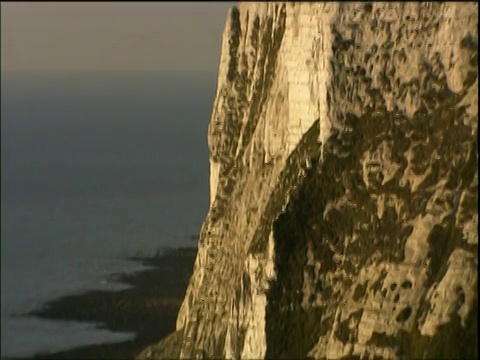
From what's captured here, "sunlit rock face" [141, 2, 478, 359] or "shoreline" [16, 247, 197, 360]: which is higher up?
"sunlit rock face" [141, 2, 478, 359]

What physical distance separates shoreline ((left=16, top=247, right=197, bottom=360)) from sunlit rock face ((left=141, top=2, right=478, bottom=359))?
Result: 15036 mm

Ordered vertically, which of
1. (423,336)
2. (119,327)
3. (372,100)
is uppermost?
(372,100)

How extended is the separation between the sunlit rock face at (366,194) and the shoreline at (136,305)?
1504 cm

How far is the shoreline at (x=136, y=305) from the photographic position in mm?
44406

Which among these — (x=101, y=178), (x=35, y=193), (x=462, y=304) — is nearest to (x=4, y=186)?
(x=35, y=193)

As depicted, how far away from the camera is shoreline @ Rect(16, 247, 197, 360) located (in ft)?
146

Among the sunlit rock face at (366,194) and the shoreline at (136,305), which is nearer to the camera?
the sunlit rock face at (366,194)

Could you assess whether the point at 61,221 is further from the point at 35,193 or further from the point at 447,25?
the point at 447,25

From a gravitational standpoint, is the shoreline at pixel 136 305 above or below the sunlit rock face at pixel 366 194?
below

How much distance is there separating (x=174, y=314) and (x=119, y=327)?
3248mm

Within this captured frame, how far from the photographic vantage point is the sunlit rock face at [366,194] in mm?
26141

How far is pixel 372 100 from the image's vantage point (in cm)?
2778

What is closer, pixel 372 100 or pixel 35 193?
pixel 372 100

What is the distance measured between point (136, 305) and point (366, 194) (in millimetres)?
26125
